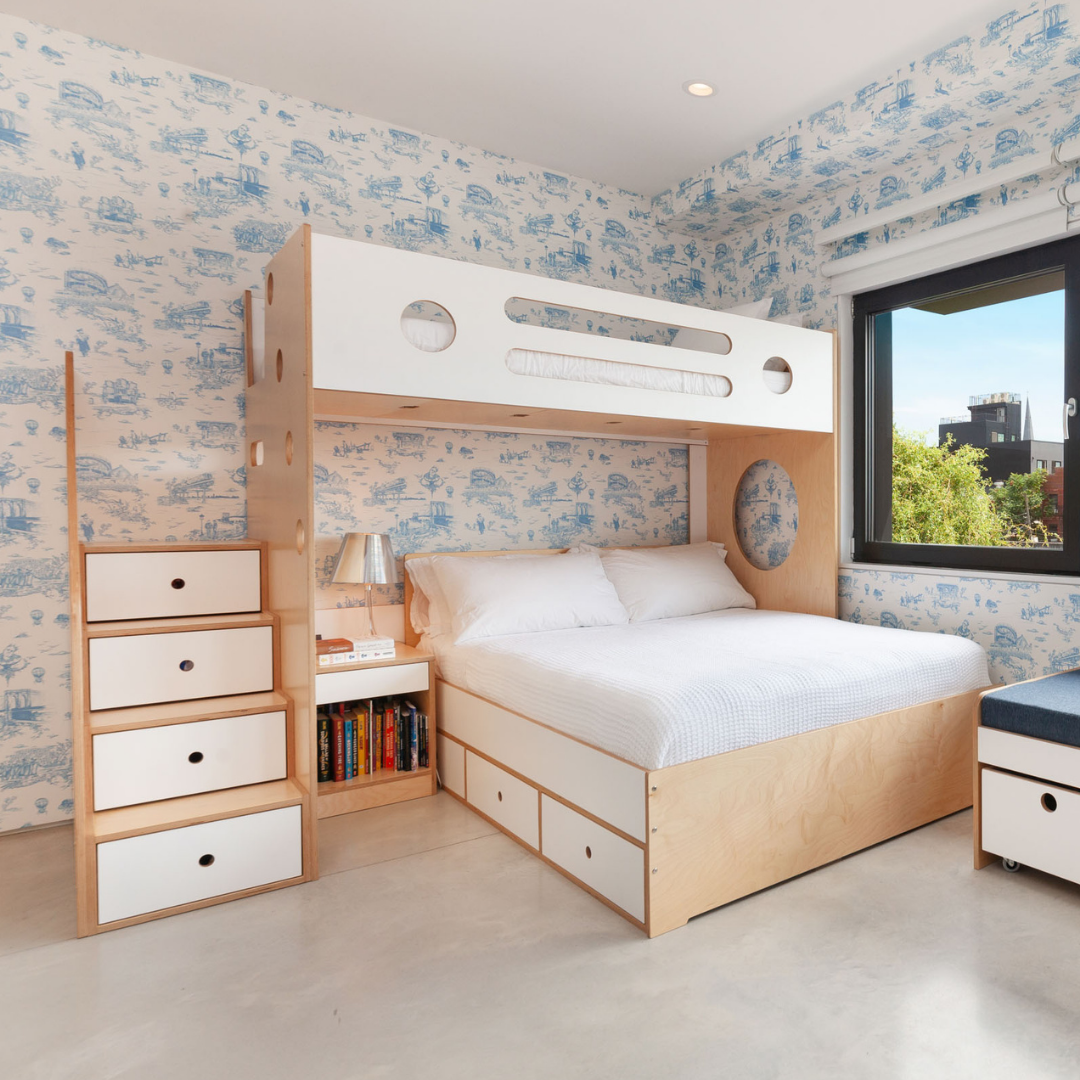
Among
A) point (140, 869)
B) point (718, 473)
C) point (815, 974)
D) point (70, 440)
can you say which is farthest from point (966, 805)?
point (70, 440)

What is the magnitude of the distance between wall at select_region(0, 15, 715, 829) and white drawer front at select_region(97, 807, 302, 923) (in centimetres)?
86

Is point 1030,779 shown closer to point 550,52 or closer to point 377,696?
point 377,696

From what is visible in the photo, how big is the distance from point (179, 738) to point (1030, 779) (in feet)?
7.61

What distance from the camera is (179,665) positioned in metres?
2.22

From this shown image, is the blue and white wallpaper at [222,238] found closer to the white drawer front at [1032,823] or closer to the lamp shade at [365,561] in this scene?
the lamp shade at [365,561]

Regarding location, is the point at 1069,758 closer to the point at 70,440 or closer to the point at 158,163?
the point at 70,440

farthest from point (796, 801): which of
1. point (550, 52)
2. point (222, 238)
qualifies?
point (222, 238)

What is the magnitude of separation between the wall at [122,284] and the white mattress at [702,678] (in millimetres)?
1210

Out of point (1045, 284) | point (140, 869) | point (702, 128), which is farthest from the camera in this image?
point (702, 128)

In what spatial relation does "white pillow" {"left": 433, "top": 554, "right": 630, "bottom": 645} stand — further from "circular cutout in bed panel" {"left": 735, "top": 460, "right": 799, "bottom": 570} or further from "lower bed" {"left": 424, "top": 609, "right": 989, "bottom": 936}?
"circular cutout in bed panel" {"left": 735, "top": 460, "right": 799, "bottom": 570}

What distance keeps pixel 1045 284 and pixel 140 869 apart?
3.46 meters

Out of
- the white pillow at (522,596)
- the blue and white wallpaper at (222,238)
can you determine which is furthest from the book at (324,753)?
the blue and white wallpaper at (222,238)

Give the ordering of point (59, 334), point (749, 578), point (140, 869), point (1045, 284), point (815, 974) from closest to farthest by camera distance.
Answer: point (815, 974) → point (140, 869) → point (59, 334) → point (1045, 284) → point (749, 578)

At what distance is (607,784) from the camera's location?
6.23 ft
